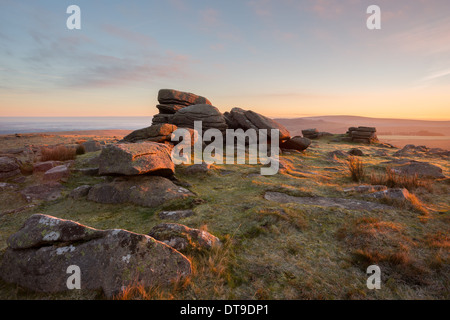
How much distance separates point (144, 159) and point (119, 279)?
5759 mm

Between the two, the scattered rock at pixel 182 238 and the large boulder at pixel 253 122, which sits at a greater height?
the large boulder at pixel 253 122

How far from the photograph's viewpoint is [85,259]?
3.89 metres

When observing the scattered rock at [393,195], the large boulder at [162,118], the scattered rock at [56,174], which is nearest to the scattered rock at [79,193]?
the scattered rock at [56,174]

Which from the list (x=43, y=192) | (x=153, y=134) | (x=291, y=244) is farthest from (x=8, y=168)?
(x=291, y=244)

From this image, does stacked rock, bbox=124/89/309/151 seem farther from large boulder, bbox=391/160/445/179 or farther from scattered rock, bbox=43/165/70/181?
large boulder, bbox=391/160/445/179

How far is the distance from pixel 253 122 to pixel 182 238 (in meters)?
18.0

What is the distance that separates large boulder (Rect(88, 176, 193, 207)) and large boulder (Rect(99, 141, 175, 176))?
1.81 feet

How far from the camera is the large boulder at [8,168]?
31.9ft

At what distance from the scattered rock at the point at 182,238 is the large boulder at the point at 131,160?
3.95m

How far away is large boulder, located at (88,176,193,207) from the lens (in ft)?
26.5

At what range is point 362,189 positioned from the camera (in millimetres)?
9328

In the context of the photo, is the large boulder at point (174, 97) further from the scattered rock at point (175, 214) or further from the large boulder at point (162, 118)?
the scattered rock at point (175, 214)

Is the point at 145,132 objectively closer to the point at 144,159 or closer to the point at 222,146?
the point at 144,159

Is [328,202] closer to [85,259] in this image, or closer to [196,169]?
[196,169]
